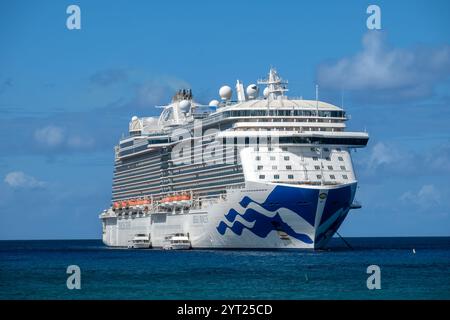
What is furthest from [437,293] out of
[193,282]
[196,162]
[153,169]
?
[153,169]

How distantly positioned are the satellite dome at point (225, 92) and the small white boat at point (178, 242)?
12.3 m

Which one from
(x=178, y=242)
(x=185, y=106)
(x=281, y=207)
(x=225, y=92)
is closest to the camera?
Result: (x=281, y=207)

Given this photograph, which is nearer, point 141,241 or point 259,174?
point 259,174

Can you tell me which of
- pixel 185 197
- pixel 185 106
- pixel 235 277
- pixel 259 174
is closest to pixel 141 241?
pixel 185 197

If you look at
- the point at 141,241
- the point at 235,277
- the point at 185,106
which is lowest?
the point at 235,277

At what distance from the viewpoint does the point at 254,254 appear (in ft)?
241

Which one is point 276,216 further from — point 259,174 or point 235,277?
point 235,277

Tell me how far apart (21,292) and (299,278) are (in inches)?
590

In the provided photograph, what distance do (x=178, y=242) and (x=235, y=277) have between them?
27.5 meters

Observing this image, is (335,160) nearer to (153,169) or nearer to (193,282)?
(193,282)

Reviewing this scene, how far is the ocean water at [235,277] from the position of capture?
172 feet

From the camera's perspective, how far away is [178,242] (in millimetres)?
86750

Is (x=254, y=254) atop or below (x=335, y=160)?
below

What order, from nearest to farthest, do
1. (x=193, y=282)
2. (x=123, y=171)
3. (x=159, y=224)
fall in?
(x=193, y=282), (x=159, y=224), (x=123, y=171)
